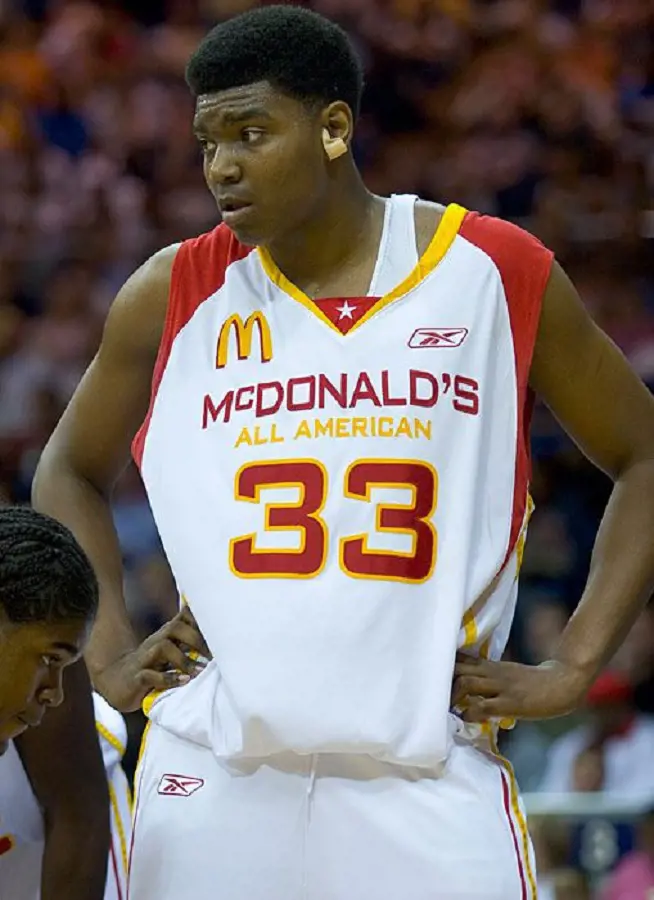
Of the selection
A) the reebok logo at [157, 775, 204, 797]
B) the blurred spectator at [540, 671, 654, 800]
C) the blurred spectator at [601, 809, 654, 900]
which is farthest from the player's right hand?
the blurred spectator at [540, 671, 654, 800]

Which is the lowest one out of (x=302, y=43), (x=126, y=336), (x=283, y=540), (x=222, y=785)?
(x=222, y=785)

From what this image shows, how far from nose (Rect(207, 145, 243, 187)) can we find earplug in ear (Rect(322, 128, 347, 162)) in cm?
17

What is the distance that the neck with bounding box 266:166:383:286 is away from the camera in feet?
9.16

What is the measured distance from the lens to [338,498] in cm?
260

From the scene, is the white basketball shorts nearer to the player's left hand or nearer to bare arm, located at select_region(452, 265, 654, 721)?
the player's left hand

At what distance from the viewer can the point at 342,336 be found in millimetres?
2709

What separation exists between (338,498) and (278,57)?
68 cm

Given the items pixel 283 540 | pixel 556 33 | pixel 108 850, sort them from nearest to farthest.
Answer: pixel 283 540
pixel 108 850
pixel 556 33

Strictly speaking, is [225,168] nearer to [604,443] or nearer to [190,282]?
[190,282]

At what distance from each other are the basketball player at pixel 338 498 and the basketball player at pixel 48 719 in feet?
0.45

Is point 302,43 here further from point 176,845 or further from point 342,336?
point 176,845

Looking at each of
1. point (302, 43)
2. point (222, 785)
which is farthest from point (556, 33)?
point (222, 785)

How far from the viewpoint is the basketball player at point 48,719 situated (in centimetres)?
A: 237

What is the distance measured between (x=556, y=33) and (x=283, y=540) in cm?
556
